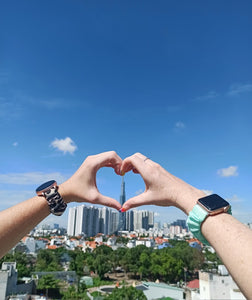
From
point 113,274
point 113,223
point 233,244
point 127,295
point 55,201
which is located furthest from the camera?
point 113,223

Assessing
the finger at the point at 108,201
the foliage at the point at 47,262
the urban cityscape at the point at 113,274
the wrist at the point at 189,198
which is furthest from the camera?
the foliage at the point at 47,262

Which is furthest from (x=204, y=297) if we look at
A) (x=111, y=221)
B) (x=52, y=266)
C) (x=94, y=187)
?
(x=111, y=221)

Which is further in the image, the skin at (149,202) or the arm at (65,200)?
the arm at (65,200)

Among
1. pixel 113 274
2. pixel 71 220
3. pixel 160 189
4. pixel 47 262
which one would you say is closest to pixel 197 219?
pixel 160 189

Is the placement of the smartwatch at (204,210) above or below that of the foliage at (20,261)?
above

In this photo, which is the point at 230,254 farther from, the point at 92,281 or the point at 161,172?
the point at 92,281

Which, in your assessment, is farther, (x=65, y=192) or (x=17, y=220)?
(x=65, y=192)

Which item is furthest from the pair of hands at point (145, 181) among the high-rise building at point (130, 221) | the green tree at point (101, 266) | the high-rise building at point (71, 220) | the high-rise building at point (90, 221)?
the high-rise building at point (130, 221)

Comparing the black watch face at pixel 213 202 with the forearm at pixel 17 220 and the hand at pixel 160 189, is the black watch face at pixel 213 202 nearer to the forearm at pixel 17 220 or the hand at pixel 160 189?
the hand at pixel 160 189

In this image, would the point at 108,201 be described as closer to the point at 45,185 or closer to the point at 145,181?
the point at 145,181
